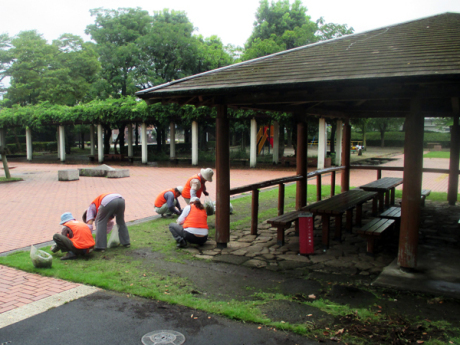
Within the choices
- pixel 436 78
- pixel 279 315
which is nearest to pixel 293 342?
pixel 279 315

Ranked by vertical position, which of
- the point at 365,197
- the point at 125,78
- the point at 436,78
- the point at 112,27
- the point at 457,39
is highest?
the point at 112,27

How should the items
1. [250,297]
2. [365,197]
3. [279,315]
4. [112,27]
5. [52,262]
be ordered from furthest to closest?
[112,27]
[365,197]
[52,262]
[250,297]
[279,315]

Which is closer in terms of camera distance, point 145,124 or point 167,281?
point 167,281

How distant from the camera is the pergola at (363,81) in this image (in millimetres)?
4777

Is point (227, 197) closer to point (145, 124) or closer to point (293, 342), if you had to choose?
point (293, 342)

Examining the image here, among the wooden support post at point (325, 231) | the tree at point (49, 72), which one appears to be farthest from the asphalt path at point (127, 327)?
the tree at point (49, 72)

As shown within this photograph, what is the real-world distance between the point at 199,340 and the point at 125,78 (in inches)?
1223

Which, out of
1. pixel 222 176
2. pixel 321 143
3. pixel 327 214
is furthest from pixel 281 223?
pixel 321 143

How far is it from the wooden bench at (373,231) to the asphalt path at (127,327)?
270 centimetres

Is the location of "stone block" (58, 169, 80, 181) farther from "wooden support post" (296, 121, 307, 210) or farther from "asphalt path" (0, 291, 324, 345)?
"asphalt path" (0, 291, 324, 345)

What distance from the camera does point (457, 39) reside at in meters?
5.44

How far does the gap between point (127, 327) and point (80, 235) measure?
2526 mm

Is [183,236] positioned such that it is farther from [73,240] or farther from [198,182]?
[73,240]

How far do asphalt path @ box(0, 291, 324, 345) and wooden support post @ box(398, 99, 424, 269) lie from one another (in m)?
2.40
